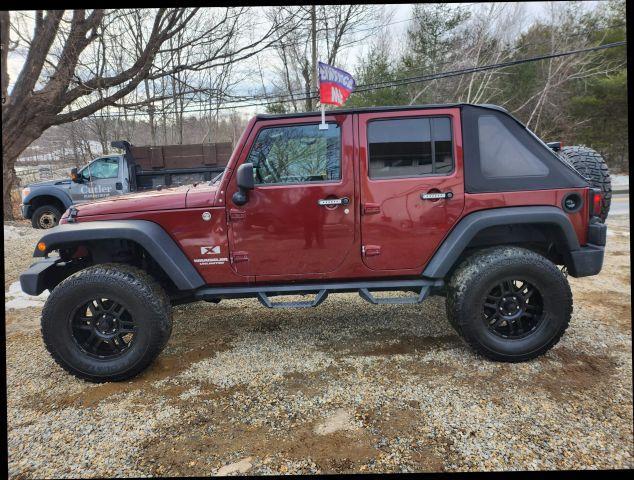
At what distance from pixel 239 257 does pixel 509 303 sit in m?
2.19

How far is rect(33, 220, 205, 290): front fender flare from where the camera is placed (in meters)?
2.82

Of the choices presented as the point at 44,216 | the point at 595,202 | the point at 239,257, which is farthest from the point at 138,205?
the point at 44,216

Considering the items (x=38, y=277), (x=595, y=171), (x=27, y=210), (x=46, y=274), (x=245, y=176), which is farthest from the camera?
(x=27, y=210)

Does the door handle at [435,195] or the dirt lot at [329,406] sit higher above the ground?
the door handle at [435,195]

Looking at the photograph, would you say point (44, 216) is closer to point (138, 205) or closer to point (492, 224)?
point (138, 205)

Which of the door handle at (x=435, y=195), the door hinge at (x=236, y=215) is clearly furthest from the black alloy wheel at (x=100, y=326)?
the door handle at (x=435, y=195)

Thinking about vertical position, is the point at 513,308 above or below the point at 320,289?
below

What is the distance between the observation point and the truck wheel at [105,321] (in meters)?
2.83

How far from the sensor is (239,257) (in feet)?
9.82

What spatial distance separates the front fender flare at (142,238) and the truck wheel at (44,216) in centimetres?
855

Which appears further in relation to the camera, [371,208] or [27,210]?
[27,210]

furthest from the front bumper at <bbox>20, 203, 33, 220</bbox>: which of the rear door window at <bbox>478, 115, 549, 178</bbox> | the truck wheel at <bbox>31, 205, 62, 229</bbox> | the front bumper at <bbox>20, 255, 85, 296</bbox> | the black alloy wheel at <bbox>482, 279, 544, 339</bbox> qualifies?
the black alloy wheel at <bbox>482, 279, 544, 339</bbox>

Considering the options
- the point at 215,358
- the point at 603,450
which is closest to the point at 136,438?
the point at 215,358

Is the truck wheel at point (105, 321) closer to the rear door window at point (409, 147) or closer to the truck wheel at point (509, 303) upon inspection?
the rear door window at point (409, 147)
